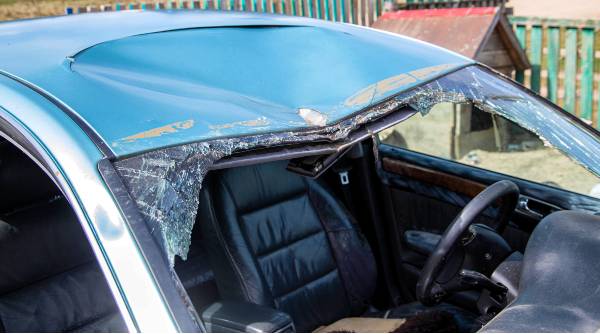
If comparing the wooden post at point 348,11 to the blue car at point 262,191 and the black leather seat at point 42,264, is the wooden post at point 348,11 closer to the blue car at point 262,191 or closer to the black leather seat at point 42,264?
the blue car at point 262,191

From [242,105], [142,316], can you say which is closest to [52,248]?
[242,105]

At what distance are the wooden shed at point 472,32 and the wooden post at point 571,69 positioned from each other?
1.23ft

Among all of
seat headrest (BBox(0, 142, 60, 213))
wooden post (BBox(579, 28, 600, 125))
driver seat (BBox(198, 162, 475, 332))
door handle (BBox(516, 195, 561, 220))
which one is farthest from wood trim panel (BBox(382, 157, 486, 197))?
wooden post (BBox(579, 28, 600, 125))

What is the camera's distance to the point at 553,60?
6.27 m

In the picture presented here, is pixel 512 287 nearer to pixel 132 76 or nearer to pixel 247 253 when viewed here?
pixel 247 253

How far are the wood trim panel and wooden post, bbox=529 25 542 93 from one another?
380 centimetres

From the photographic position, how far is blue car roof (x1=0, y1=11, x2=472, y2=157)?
5.27ft

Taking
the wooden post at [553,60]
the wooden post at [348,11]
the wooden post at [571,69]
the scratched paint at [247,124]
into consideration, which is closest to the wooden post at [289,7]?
the wooden post at [348,11]

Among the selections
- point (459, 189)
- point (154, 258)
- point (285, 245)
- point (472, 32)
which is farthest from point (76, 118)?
point (472, 32)

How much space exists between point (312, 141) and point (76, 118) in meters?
0.61

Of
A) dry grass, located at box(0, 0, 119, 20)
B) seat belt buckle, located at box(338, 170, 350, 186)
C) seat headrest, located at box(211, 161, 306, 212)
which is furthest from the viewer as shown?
dry grass, located at box(0, 0, 119, 20)

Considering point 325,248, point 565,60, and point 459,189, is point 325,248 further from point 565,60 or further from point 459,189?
point 565,60

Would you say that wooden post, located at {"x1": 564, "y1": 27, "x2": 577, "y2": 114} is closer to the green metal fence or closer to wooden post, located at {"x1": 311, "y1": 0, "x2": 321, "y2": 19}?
the green metal fence

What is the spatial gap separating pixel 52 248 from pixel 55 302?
0.17 meters
